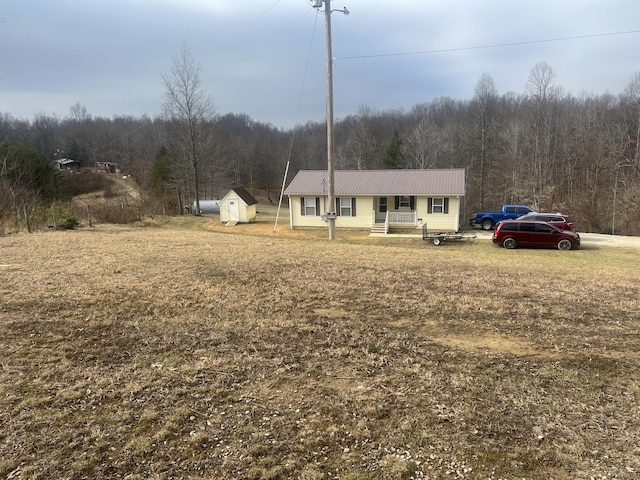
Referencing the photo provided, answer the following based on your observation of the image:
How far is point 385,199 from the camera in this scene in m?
28.7

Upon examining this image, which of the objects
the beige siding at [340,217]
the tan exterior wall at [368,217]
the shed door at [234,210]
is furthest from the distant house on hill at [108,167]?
the tan exterior wall at [368,217]

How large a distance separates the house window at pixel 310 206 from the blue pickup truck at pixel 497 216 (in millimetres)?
11518

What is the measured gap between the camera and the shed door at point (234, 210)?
3246 cm

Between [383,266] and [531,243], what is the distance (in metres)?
13.1

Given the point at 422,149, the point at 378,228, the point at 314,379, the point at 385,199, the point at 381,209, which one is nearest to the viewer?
the point at 314,379

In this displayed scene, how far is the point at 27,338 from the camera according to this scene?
5551 mm

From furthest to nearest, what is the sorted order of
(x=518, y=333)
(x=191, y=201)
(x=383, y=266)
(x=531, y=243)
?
Answer: (x=191, y=201), (x=531, y=243), (x=383, y=266), (x=518, y=333)

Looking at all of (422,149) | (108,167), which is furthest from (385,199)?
(108,167)

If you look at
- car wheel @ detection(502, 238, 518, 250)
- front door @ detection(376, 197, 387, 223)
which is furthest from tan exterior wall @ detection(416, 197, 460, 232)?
car wheel @ detection(502, 238, 518, 250)

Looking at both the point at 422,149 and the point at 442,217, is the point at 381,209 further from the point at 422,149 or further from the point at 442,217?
the point at 422,149

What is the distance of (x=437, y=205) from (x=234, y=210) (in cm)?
1553

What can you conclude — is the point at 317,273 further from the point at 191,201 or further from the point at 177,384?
the point at 191,201

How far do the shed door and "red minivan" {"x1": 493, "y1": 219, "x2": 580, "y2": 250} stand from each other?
19.5m

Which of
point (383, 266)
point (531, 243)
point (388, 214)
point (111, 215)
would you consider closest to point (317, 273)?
point (383, 266)
